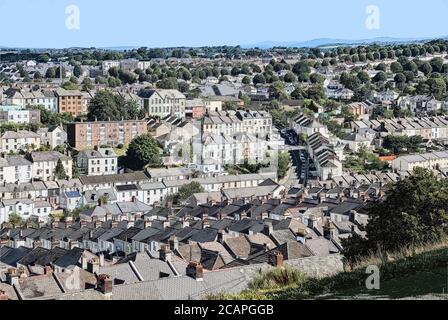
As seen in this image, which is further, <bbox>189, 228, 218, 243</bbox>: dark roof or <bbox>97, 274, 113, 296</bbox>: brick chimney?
<bbox>189, 228, 218, 243</bbox>: dark roof

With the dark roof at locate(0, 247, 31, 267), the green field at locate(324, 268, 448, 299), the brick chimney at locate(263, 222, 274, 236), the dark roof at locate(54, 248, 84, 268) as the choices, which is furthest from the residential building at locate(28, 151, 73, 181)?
the green field at locate(324, 268, 448, 299)

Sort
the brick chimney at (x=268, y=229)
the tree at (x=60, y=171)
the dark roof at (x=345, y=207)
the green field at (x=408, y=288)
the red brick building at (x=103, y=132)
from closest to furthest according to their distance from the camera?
the green field at (x=408, y=288)
the brick chimney at (x=268, y=229)
the dark roof at (x=345, y=207)
the tree at (x=60, y=171)
the red brick building at (x=103, y=132)

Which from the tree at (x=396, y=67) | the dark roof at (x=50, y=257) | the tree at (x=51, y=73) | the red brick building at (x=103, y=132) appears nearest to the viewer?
the dark roof at (x=50, y=257)

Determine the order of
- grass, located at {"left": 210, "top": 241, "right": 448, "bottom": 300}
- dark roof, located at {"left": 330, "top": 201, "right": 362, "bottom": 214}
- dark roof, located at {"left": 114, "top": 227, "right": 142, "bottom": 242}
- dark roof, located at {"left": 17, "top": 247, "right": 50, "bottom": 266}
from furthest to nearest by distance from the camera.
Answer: dark roof, located at {"left": 330, "top": 201, "right": 362, "bottom": 214} < dark roof, located at {"left": 114, "top": 227, "right": 142, "bottom": 242} < dark roof, located at {"left": 17, "top": 247, "right": 50, "bottom": 266} < grass, located at {"left": 210, "top": 241, "right": 448, "bottom": 300}

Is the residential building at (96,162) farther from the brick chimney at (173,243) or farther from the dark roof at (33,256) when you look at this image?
the brick chimney at (173,243)

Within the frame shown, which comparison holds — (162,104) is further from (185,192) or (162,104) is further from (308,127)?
(185,192)

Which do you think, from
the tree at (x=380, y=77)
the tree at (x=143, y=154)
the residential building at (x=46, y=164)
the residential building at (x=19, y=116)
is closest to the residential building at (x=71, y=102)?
the residential building at (x=19, y=116)

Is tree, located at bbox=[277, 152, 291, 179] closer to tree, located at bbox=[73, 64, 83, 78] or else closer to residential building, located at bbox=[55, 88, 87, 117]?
residential building, located at bbox=[55, 88, 87, 117]
